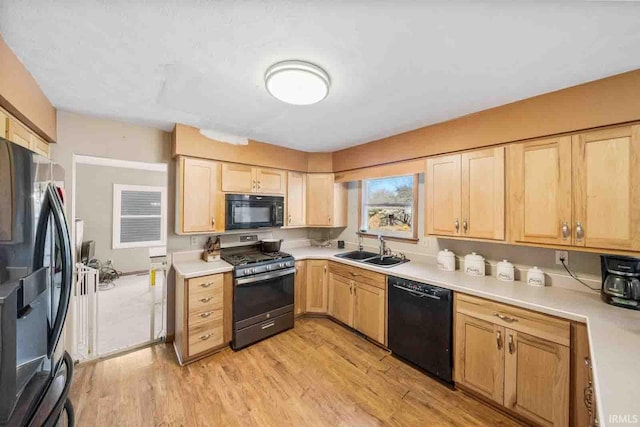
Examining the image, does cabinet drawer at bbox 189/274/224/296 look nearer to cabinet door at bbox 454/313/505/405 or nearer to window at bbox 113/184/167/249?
cabinet door at bbox 454/313/505/405

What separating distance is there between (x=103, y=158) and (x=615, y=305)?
14.3 ft

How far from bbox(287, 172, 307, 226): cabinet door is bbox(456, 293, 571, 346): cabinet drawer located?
222cm

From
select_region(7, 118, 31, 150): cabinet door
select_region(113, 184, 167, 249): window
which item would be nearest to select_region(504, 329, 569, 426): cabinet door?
select_region(7, 118, 31, 150): cabinet door

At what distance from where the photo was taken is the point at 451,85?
167 cm

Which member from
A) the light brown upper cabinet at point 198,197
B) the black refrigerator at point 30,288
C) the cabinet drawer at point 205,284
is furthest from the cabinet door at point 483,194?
the black refrigerator at point 30,288

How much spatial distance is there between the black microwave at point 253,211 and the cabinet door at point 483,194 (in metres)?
2.17

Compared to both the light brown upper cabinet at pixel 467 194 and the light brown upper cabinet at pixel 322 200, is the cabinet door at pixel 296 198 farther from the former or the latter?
the light brown upper cabinet at pixel 467 194

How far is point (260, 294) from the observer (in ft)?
8.89

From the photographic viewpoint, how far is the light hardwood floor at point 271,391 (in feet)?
5.68

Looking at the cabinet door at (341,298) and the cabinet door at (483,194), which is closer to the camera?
the cabinet door at (483,194)

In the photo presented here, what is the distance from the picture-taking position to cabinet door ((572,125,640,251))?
1490 mm

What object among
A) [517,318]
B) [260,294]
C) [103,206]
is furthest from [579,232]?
[103,206]

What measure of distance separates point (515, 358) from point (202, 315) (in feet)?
8.72

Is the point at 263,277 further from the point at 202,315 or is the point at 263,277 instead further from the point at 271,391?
the point at 271,391
